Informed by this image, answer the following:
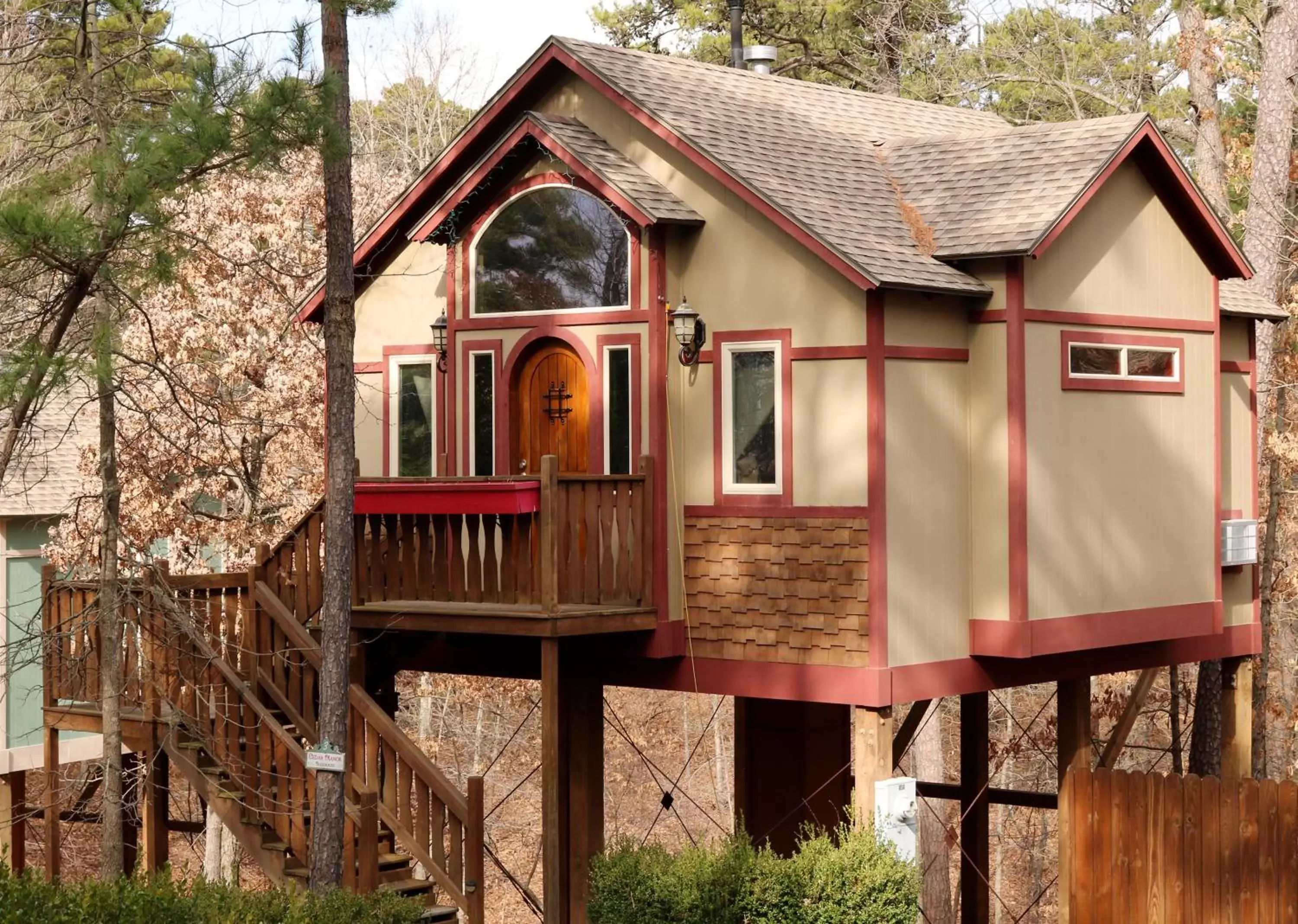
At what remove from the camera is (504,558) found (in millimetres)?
14336

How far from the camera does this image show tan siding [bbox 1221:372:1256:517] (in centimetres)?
1786

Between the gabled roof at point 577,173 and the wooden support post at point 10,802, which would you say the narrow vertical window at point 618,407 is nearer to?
the gabled roof at point 577,173

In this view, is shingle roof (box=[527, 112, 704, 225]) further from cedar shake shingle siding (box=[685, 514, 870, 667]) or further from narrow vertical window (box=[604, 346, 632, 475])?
cedar shake shingle siding (box=[685, 514, 870, 667])

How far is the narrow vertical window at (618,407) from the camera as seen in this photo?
15227mm

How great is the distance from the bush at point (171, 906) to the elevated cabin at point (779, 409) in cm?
230

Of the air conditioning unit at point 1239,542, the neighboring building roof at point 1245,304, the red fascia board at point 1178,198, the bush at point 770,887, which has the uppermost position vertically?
the red fascia board at point 1178,198

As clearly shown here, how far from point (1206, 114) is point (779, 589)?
12.7 metres

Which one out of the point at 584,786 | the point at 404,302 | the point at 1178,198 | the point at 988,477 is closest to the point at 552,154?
the point at 404,302

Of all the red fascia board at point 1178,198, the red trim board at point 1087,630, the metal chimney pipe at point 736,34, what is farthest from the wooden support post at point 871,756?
the metal chimney pipe at point 736,34

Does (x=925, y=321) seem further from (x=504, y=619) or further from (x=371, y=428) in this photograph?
(x=371, y=428)

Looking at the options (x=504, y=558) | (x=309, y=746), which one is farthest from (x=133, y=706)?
(x=504, y=558)

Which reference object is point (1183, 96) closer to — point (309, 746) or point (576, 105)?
point (576, 105)

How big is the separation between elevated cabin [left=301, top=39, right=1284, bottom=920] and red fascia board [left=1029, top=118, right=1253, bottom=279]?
3 centimetres

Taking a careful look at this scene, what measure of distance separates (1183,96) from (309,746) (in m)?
21.4
